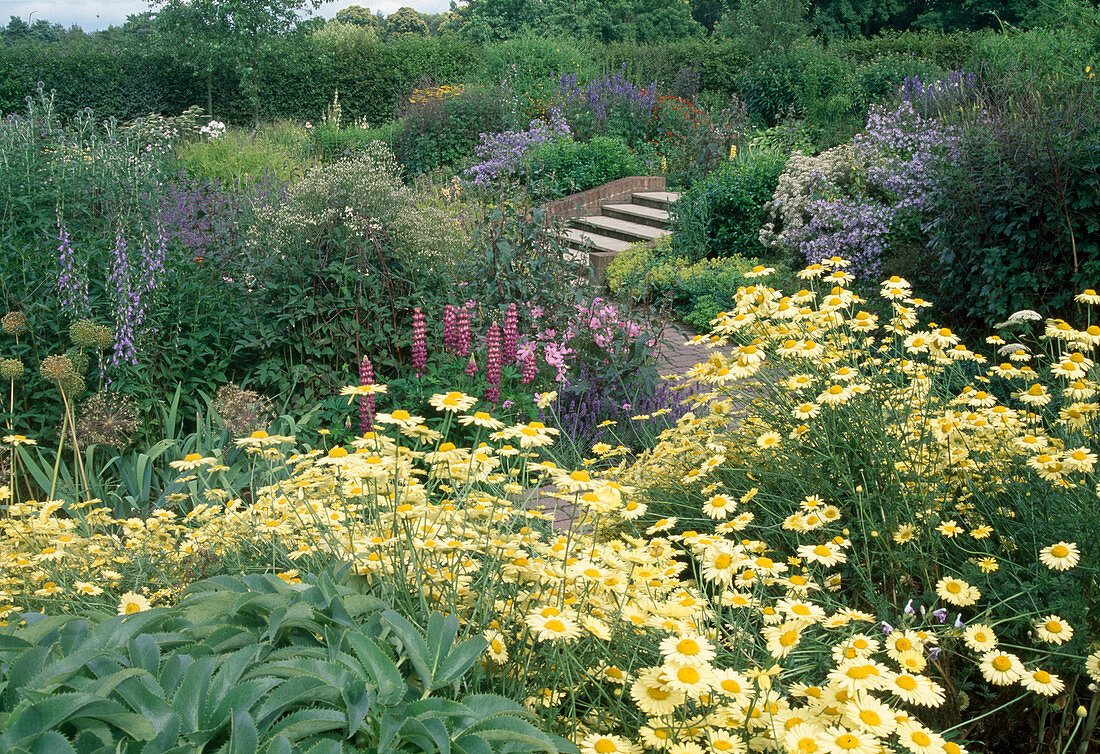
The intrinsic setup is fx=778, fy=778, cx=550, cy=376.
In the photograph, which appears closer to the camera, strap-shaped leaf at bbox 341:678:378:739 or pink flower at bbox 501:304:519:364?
strap-shaped leaf at bbox 341:678:378:739

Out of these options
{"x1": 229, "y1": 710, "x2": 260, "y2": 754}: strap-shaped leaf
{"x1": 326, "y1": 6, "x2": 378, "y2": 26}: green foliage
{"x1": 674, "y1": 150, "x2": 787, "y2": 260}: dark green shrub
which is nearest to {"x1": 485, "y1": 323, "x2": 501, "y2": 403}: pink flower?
{"x1": 229, "y1": 710, "x2": 260, "y2": 754}: strap-shaped leaf

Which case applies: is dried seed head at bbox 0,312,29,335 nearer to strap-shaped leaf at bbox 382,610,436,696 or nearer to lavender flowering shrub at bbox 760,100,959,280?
strap-shaped leaf at bbox 382,610,436,696

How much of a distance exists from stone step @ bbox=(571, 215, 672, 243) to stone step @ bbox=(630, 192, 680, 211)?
1.51 feet

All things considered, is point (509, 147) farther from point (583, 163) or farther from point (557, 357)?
point (557, 357)

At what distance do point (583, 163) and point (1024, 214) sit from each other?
7.12 metres

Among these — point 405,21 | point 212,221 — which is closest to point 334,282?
point 212,221

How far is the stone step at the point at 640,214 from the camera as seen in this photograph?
1009 centimetres

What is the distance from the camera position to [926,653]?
2.10 meters

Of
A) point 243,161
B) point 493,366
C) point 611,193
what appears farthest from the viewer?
point 611,193

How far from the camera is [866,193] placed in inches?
313

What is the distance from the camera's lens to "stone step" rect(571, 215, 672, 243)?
9.78 m

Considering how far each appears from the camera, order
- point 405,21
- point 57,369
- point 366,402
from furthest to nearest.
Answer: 1. point 405,21
2. point 366,402
3. point 57,369

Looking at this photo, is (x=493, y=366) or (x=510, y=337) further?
(x=510, y=337)

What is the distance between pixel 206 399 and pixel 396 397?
1037 millimetres
